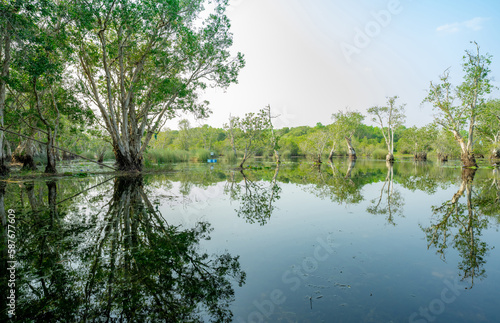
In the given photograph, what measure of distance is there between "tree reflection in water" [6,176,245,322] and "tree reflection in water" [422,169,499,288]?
353 centimetres

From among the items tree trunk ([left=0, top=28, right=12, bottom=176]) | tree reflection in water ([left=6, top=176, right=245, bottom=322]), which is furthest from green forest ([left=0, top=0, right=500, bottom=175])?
tree reflection in water ([left=6, top=176, right=245, bottom=322])

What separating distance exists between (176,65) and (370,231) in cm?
1670

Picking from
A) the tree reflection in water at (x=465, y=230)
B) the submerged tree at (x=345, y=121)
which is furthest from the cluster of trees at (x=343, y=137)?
the tree reflection in water at (x=465, y=230)

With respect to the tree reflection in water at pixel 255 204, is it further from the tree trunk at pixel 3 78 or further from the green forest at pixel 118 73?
the tree trunk at pixel 3 78

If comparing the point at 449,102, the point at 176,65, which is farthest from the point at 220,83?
the point at 449,102

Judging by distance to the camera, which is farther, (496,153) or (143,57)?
(496,153)

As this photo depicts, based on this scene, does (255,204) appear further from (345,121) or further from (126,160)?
(345,121)

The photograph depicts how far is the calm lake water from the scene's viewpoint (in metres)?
2.63

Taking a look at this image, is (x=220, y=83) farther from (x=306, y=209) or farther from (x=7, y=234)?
(x=7, y=234)

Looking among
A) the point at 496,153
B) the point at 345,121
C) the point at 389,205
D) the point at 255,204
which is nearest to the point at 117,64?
the point at 255,204

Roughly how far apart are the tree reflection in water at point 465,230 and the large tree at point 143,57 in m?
14.4

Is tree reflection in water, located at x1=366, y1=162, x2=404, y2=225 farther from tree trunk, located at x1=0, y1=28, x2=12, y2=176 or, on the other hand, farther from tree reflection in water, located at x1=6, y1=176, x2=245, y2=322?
tree trunk, located at x1=0, y1=28, x2=12, y2=176

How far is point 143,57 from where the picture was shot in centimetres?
1557

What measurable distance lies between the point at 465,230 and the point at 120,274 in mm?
6857
